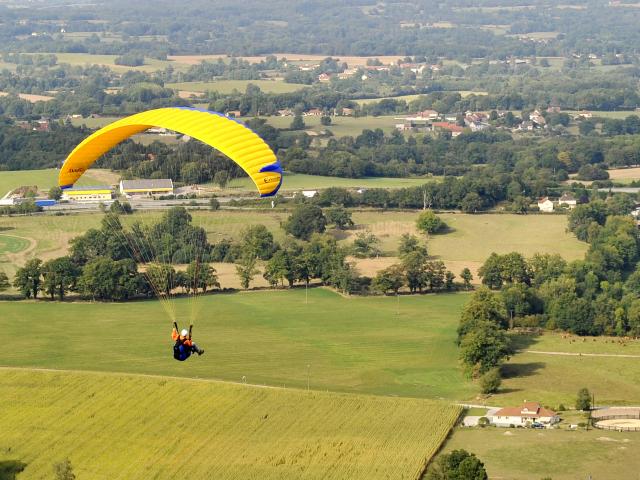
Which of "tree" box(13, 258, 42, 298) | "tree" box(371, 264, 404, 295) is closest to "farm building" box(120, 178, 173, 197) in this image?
"tree" box(13, 258, 42, 298)

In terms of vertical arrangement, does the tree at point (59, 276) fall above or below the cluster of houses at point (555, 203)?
above

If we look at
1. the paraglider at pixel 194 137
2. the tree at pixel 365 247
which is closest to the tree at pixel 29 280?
the tree at pixel 365 247

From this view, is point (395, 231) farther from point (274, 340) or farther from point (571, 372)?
point (571, 372)

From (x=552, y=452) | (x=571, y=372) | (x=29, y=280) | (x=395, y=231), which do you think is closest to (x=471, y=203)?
(x=395, y=231)

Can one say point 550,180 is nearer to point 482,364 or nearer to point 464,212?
point 464,212

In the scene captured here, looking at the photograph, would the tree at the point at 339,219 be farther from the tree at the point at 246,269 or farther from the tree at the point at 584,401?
the tree at the point at 584,401
